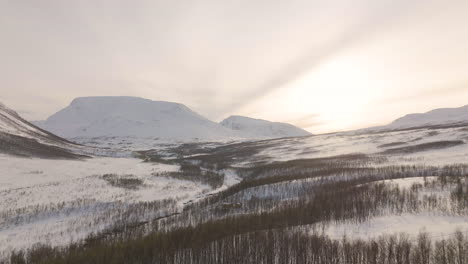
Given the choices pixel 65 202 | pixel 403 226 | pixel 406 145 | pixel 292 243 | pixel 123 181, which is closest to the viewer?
pixel 292 243

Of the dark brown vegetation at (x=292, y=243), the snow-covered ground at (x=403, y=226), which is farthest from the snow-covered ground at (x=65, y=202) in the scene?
the snow-covered ground at (x=403, y=226)

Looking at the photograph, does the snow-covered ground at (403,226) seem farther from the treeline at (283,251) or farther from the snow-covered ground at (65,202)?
the snow-covered ground at (65,202)

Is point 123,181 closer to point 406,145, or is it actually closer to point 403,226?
point 403,226

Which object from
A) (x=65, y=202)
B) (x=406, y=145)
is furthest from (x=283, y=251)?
(x=406, y=145)

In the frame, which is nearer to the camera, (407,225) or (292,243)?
(292,243)

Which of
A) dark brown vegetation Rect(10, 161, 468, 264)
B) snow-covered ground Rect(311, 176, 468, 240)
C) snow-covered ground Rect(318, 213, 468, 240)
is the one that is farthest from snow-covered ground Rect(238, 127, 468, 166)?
snow-covered ground Rect(318, 213, 468, 240)

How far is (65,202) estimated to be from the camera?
22.5 metres

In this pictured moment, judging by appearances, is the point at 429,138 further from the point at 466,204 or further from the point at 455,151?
the point at 466,204

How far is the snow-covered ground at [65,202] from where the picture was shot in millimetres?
16578

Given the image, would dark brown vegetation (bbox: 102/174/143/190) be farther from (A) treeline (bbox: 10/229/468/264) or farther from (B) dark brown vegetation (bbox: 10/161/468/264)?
(A) treeline (bbox: 10/229/468/264)

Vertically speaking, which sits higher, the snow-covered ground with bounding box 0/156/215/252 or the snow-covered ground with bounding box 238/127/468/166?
the snow-covered ground with bounding box 238/127/468/166

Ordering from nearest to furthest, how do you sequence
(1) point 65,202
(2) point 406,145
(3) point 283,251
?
(3) point 283,251 < (1) point 65,202 < (2) point 406,145

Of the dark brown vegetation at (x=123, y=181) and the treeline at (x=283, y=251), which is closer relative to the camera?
the treeline at (x=283, y=251)

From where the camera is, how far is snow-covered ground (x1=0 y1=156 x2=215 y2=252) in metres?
16.6
